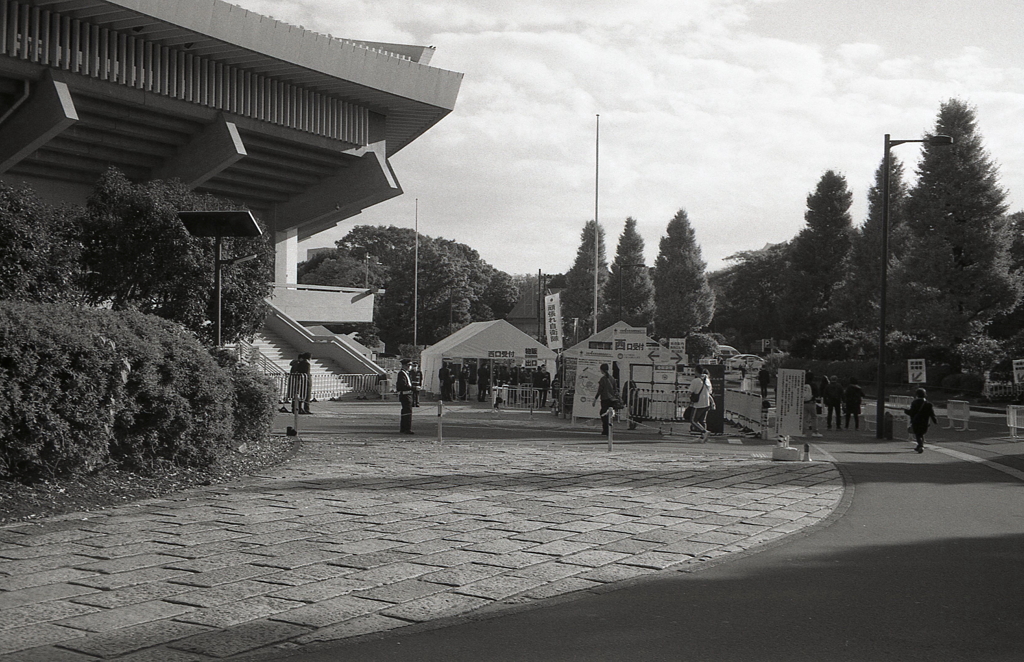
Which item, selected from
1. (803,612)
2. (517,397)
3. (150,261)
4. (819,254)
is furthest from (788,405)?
Answer: (819,254)

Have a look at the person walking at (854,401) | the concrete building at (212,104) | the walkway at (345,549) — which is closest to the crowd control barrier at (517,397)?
the person walking at (854,401)

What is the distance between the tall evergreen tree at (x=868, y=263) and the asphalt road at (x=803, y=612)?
162 feet

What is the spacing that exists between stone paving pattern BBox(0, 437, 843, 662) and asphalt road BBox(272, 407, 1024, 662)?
0.40 m

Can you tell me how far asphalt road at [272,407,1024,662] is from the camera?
511 centimetres

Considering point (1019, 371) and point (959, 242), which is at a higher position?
point (959, 242)

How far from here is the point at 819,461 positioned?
16.1 m

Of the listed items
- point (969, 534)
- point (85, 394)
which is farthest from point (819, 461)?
point (85, 394)

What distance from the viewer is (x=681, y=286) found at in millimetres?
69750

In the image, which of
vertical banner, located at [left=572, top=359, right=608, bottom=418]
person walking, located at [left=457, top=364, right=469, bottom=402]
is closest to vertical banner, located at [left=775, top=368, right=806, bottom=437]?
vertical banner, located at [left=572, top=359, right=608, bottom=418]

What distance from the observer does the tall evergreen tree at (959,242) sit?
1660 inches

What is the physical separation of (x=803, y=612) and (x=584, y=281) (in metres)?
73.2

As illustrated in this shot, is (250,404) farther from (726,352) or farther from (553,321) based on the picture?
(726,352)

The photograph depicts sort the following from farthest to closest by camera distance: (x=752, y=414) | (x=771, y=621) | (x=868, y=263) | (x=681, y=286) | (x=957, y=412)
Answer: (x=681, y=286)
(x=868, y=263)
(x=957, y=412)
(x=752, y=414)
(x=771, y=621)

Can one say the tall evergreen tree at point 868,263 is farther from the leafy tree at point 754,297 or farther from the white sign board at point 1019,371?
the white sign board at point 1019,371
